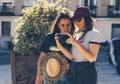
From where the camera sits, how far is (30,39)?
5.82 metres

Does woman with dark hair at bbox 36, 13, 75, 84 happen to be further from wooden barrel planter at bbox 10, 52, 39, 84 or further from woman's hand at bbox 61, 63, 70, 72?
wooden barrel planter at bbox 10, 52, 39, 84

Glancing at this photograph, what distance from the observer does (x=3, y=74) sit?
11992 mm

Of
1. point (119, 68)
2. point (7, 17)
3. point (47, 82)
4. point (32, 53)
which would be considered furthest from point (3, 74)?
point (7, 17)

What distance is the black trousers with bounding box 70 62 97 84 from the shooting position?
381cm

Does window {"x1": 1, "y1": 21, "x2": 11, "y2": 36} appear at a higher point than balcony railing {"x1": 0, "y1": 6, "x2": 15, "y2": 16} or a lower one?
lower

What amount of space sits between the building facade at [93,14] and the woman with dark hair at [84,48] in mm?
22356

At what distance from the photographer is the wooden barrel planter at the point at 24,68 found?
5.63m

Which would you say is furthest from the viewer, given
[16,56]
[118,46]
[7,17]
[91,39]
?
[7,17]

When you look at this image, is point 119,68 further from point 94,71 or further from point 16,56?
point 94,71

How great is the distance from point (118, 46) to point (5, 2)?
17100 millimetres

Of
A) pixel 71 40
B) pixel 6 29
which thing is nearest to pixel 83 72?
pixel 71 40

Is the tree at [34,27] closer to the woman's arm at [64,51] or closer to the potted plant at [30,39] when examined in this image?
the potted plant at [30,39]

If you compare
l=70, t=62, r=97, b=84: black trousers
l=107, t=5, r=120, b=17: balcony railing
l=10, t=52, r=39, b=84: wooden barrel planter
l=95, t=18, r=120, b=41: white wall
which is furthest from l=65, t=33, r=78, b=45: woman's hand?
l=107, t=5, r=120, b=17: balcony railing

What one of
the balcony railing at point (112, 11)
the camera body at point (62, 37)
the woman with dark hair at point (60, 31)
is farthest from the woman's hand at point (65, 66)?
→ the balcony railing at point (112, 11)
